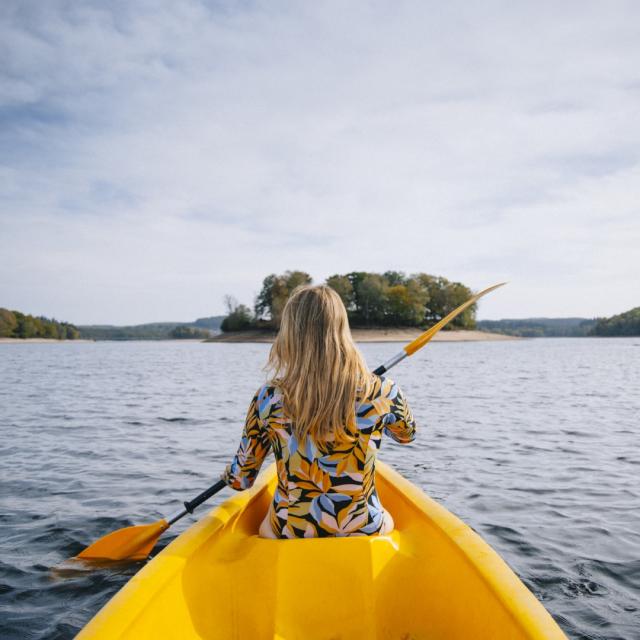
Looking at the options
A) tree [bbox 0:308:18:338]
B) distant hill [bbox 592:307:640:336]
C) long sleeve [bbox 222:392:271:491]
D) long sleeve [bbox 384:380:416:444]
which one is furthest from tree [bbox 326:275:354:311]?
long sleeve [bbox 384:380:416:444]

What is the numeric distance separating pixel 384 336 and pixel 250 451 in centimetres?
7699

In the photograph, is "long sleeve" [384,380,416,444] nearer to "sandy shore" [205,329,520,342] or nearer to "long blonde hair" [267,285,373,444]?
"long blonde hair" [267,285,373,444]

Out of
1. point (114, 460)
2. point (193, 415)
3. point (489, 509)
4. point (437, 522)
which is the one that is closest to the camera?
point (437, 522)

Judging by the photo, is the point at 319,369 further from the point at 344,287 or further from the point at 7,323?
the point at 7,323

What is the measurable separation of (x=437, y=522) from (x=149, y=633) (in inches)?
57.1

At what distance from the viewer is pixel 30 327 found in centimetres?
10019

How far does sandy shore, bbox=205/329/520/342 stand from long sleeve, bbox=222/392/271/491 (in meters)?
72.9

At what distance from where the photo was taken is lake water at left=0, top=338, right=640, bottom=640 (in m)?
3.73

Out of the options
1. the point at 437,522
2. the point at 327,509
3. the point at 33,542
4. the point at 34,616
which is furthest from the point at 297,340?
the point at 33,542

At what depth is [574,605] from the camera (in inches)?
139

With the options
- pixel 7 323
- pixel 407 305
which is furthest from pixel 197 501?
pixel 7 323

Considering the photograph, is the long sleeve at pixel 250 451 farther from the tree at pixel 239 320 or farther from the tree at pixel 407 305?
the tree at pixel 239 320

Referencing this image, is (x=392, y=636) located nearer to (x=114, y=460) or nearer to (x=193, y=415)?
(x=114, y=460)

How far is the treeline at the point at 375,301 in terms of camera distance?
83625 millimetres
